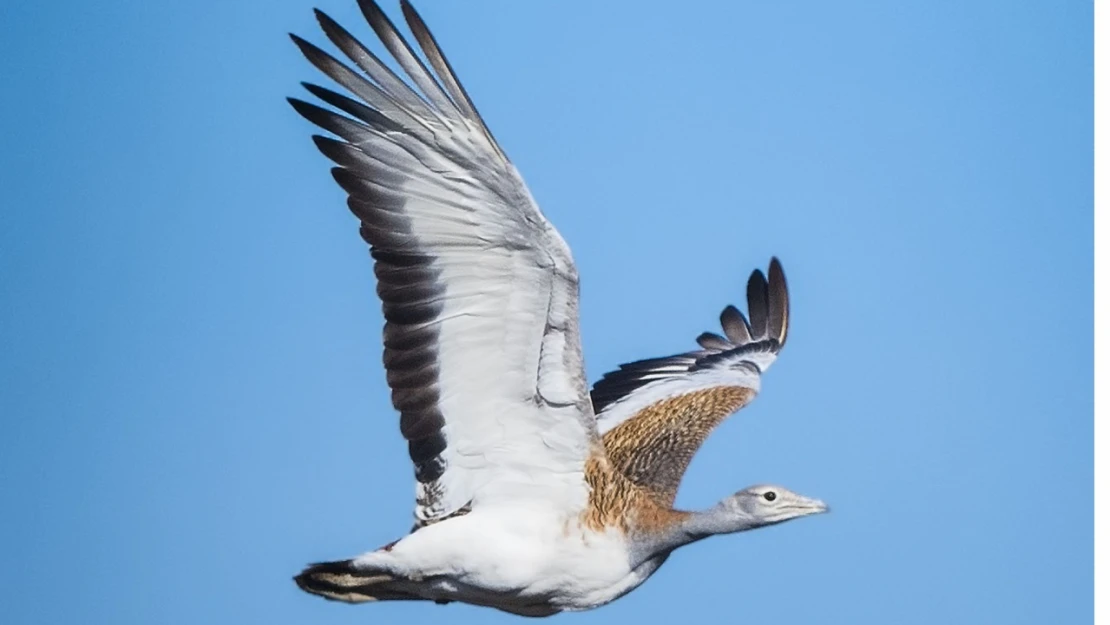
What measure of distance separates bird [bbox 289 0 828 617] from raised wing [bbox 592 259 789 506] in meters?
0.87

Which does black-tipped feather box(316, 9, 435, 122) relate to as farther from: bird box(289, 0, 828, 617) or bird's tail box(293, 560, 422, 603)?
bird's tail box(293, 560, 422, 603)

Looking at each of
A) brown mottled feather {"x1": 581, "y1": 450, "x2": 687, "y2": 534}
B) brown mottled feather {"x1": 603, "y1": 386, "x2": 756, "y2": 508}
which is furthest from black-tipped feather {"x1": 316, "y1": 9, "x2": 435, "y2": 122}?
brown mottled feather {"x1": 603, "y1": 386, "x2": 756, "y2": 508}

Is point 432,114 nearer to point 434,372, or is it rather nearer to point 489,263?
point 489,263

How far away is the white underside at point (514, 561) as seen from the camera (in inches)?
408

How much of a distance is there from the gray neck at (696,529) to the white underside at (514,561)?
13cm

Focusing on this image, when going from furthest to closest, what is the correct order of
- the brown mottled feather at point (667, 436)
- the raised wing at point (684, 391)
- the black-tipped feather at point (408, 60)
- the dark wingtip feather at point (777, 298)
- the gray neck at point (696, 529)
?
the dark wingtip feather at point (777, 298) < the raised wing at point (684, 391) < the brown mottled feather at point (667, 436) < the gray neck at point (696, 529) < the black-tipped feather at point (408, 60)

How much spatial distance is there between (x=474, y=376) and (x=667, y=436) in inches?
108

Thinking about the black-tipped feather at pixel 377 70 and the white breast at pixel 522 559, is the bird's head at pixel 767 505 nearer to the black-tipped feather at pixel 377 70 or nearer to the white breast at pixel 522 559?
the white breast at pixel 522 559

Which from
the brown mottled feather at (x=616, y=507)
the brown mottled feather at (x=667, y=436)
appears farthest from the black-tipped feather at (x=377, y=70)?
the brown mottled feather at (x=667, y=436)

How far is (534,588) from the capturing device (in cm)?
1045

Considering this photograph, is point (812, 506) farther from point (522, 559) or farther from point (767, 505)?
point (522, 559)

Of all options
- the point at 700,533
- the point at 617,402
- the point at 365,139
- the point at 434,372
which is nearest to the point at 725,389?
the point at 617,402

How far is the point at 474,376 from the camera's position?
33.8 ft

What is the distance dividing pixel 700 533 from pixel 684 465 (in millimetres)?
1505
